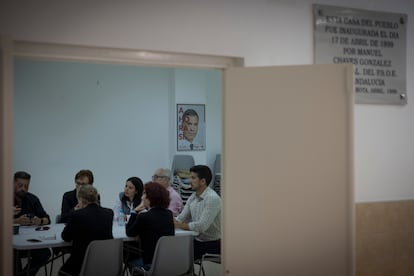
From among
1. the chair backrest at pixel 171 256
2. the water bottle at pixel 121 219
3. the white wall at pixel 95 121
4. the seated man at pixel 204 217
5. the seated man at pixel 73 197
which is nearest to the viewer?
the chair backrest at pixel 171 256

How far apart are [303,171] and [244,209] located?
45 centimetres

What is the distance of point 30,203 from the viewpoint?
5.50 metres

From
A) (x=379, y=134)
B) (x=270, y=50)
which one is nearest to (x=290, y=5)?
(x=270, y=50)

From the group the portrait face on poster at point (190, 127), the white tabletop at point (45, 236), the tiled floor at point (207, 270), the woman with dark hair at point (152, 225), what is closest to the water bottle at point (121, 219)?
the white tabletop at point (45, 236)

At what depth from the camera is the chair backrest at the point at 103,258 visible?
4.20 meters

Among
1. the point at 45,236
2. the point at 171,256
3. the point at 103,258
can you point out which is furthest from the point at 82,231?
the point at 171,256

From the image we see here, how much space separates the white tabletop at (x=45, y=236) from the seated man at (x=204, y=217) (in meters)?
0.12

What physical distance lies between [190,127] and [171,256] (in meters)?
4.00

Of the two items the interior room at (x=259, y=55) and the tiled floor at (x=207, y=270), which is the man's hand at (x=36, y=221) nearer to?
the tiled floor at (x=207, y=270)

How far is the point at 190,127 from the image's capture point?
823 cm

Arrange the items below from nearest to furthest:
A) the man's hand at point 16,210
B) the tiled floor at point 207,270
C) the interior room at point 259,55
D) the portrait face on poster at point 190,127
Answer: the interior room at point 259,55
the man's hand at point 16,210
the tiled floor at point 207,270
the portrait face on poster at point 190,127

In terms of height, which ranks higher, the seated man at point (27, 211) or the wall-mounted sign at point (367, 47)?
the wall-mounted sign at point (367, 47)

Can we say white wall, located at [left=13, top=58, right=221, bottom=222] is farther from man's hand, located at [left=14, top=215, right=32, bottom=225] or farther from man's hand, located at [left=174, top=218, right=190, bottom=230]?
man's hand, located at [left=174, top=218, right=190, bottom=230]

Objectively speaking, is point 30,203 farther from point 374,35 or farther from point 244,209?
point 374,35
